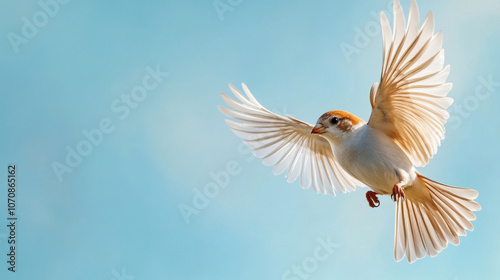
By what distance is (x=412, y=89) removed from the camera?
4.36 metres

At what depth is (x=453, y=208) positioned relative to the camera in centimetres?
481

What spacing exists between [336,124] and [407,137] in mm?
727

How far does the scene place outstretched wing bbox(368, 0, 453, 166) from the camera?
3.83 meters

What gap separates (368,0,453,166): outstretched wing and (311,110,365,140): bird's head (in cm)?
20

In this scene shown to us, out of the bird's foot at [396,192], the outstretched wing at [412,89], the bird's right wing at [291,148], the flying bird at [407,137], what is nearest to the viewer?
the outstretched wing at [412,89]

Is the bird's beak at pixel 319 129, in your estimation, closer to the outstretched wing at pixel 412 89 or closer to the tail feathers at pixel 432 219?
the outstretched wing at pixel 412 89

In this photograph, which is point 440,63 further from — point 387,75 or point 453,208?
point 453,208

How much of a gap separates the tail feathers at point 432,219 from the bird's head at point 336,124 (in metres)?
0.87

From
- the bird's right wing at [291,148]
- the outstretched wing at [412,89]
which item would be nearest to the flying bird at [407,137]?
the outstretched wing at [412,89]

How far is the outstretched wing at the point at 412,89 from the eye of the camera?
3.83 meters

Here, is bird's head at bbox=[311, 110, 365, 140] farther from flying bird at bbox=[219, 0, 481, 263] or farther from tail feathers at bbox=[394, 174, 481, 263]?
Result: tail feathers at bbox=[394, 174, 481, 263]

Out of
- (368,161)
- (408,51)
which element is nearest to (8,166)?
(368,161)

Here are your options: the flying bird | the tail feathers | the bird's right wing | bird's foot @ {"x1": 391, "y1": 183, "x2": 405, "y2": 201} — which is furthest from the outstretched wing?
the bird's right wing

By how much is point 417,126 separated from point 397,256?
141 centimetres
